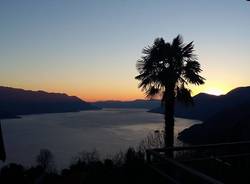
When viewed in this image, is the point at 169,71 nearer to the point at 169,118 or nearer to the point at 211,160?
the point at 169,118

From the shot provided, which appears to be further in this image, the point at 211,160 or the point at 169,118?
the point at 169,118

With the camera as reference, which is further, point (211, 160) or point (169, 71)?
point (169, 71)

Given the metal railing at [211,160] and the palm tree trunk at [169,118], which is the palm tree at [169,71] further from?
the metal railing at [211,160]

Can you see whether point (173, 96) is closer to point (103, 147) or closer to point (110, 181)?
point (110, 181)

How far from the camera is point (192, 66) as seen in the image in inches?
1017

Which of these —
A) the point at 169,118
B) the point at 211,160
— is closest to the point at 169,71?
the point at 169,118

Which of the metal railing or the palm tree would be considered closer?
the metal railing

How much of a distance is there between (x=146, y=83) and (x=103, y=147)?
87382mm

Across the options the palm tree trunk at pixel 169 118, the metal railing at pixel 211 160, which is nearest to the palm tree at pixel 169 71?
the palm tree trunk at pixel 169 118

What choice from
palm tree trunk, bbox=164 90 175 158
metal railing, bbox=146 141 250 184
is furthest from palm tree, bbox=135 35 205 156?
metal railing, bbox=146 141 250 184

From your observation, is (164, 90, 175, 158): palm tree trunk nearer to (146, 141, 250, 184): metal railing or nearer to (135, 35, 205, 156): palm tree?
(135, 35, 205, 156): palm tree

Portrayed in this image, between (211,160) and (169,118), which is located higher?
(169,118)

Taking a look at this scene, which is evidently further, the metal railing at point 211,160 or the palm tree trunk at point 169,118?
the palm tree trunk at point 169,118

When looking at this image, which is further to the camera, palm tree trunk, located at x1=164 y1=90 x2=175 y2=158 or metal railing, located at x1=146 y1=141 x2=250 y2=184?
palm tree trunk, located at x1=164 y1=90 x2=175 y2=158
